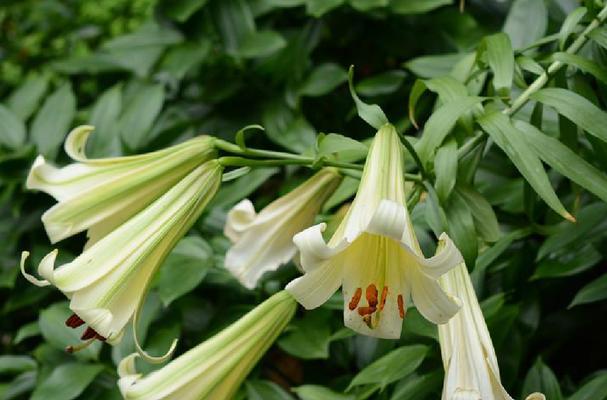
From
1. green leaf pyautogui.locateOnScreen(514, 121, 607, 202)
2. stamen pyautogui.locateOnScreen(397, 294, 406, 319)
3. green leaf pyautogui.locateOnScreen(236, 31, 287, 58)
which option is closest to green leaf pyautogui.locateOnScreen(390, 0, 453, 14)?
green leaf pyautogui.locateOnScreen(236, 31, 287, 58)

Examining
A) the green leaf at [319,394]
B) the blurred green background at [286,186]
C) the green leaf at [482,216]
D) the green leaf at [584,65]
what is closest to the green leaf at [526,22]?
the blurred green background at [286,186]

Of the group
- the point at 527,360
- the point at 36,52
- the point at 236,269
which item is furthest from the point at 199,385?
the point at 36,52

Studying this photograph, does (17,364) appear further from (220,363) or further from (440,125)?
(440,125)

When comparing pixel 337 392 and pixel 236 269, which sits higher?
pixel 236 269

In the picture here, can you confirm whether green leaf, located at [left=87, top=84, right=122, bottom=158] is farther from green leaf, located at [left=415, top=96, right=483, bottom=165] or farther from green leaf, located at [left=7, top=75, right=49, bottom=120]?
green leaf, located at [left=415, top=96, right=483, bottom=165]

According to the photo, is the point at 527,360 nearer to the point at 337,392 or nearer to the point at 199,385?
the point at 337,392
